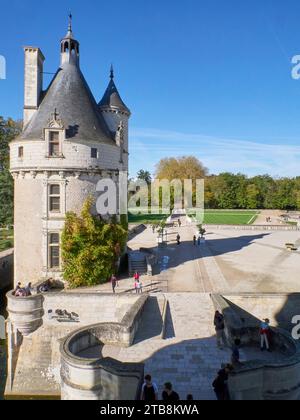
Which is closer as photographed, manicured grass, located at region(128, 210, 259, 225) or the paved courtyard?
the paved courtyard

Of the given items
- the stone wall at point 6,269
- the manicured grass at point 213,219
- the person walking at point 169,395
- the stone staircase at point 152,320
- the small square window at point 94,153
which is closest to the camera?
the person walking at point 169,395

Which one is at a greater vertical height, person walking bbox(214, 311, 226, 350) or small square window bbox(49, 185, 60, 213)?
small square window bbox(49, 185, 60, 213)

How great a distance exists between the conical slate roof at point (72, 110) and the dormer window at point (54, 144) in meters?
0.69

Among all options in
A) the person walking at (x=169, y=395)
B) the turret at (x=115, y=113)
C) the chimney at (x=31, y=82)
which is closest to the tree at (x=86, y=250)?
the turret at (x=115, y=113)

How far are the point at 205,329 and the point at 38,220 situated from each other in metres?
12.3

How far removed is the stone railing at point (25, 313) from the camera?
1738 centimetres

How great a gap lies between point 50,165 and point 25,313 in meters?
8.78

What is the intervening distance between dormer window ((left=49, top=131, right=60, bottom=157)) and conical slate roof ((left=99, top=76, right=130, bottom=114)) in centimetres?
604

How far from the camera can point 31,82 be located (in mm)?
22656

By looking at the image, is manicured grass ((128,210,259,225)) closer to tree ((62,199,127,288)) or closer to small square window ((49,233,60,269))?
tree ((62,199,127,288))

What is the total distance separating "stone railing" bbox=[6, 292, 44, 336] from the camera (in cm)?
1738

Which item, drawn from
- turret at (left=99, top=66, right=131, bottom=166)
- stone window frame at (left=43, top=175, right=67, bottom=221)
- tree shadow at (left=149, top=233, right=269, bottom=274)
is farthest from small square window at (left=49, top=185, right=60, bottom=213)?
tree shadow at (left=149, top=233, right=269, bottom=274)

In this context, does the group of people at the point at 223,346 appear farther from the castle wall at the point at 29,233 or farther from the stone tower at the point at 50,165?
the castle wall at the point at 29,233
